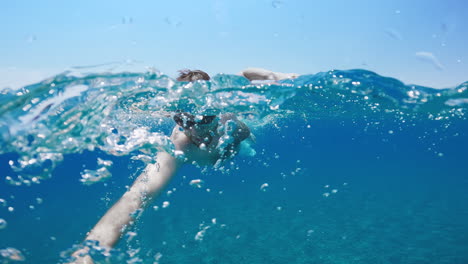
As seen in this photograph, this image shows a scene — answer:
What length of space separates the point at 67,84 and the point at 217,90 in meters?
3.41

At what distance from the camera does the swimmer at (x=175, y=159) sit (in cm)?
350

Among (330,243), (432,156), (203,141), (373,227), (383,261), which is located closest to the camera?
(203,141)

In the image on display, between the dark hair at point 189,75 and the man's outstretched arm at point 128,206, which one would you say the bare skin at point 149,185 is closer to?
the man's outstretched arm at point 128,206

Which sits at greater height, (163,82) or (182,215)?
(182,215)

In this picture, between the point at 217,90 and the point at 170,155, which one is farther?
the point at 217,90

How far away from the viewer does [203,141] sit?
625 cm

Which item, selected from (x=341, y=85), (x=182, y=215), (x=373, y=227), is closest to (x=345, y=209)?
(x=373, y=227)

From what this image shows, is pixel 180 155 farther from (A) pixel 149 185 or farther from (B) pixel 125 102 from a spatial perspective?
(B) pixel 125 102

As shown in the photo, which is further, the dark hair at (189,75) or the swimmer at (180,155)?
the dark hair at (189,75)

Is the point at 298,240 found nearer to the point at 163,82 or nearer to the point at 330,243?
the point at 330,243

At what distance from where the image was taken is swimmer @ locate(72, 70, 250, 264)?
350 centimetres

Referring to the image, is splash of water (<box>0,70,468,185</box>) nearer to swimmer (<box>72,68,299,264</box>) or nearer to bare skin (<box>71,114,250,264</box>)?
swimmer (<box>72,68,299,264</box>)

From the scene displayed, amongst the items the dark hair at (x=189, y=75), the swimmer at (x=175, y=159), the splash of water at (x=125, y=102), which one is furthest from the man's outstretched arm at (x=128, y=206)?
the dark hair at (x=189, y=75)

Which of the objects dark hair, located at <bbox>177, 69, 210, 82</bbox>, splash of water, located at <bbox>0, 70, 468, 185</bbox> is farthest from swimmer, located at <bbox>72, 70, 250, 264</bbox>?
splash of water, located at <bbox>0, 70, 468, 185</bbox>
